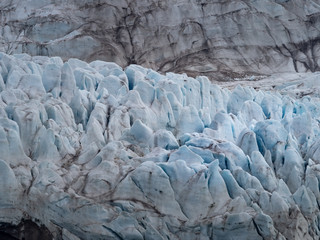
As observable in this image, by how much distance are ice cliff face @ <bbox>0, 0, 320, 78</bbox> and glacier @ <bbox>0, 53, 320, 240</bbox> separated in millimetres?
10993

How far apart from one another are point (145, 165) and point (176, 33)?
53.4ft

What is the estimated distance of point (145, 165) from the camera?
28.9 ft

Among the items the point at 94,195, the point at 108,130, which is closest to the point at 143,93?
the point at 108,130

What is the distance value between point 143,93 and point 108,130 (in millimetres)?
1664

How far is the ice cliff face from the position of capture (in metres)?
23.0

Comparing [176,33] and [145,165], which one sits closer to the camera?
[145,165]

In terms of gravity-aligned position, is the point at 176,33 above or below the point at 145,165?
below

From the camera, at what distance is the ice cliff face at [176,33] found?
2297 centimetres

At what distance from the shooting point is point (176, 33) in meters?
24.3

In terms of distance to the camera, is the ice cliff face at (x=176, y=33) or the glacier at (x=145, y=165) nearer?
the glacier at (x=145, y=165)

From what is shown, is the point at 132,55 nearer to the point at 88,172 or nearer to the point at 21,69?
the point at 21,69

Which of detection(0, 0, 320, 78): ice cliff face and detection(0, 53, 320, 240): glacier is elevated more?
detection(0, 53, 320, 240): glacier

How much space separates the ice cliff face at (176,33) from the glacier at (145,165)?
10993 millimetres

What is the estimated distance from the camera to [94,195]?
8750 mm
